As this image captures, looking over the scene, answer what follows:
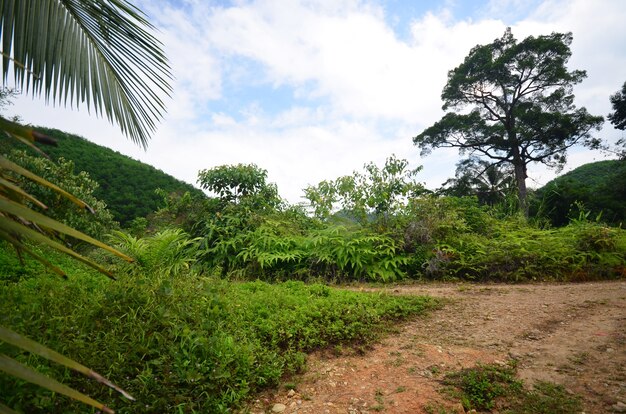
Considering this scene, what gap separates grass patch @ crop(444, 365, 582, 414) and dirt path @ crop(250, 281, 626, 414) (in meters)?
0.08

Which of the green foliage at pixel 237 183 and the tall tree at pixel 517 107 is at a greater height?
the tall tree at pixel 517 107

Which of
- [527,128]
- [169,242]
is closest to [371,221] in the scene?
[169,242]

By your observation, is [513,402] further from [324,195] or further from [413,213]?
[324,195]

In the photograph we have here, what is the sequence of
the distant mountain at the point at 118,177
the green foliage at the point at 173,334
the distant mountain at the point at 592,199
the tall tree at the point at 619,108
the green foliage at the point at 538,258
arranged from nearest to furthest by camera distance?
the green foliage at the point at 173,334
the green foliage at the point at 538,258
the distant mountain at the point at 592,199
the tall tree at the point at 619,108
the distant mountain at the point at 118,177

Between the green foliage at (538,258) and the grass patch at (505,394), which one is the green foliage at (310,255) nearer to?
the green foliage at (538,258)

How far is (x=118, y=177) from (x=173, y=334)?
19254 millimetres

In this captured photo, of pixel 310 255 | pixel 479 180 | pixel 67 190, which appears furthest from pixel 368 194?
pixel 479 180

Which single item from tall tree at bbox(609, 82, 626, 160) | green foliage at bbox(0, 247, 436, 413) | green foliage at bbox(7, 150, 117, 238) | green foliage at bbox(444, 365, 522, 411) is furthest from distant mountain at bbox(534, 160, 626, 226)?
green foliage at bbox(7, 150, 117, 238)

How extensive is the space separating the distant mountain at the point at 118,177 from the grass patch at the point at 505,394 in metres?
15.8

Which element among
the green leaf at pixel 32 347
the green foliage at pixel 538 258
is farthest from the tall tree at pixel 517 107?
the green leaf at pixel 32 347

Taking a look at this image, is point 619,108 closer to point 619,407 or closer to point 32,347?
point 619,407

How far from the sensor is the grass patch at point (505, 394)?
198 centimetres

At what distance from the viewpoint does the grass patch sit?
78.0 inches

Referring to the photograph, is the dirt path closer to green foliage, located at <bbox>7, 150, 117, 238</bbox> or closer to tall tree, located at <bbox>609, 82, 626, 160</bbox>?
green foliage, located at <bbox>7, 150, 117, 238</bbox>
